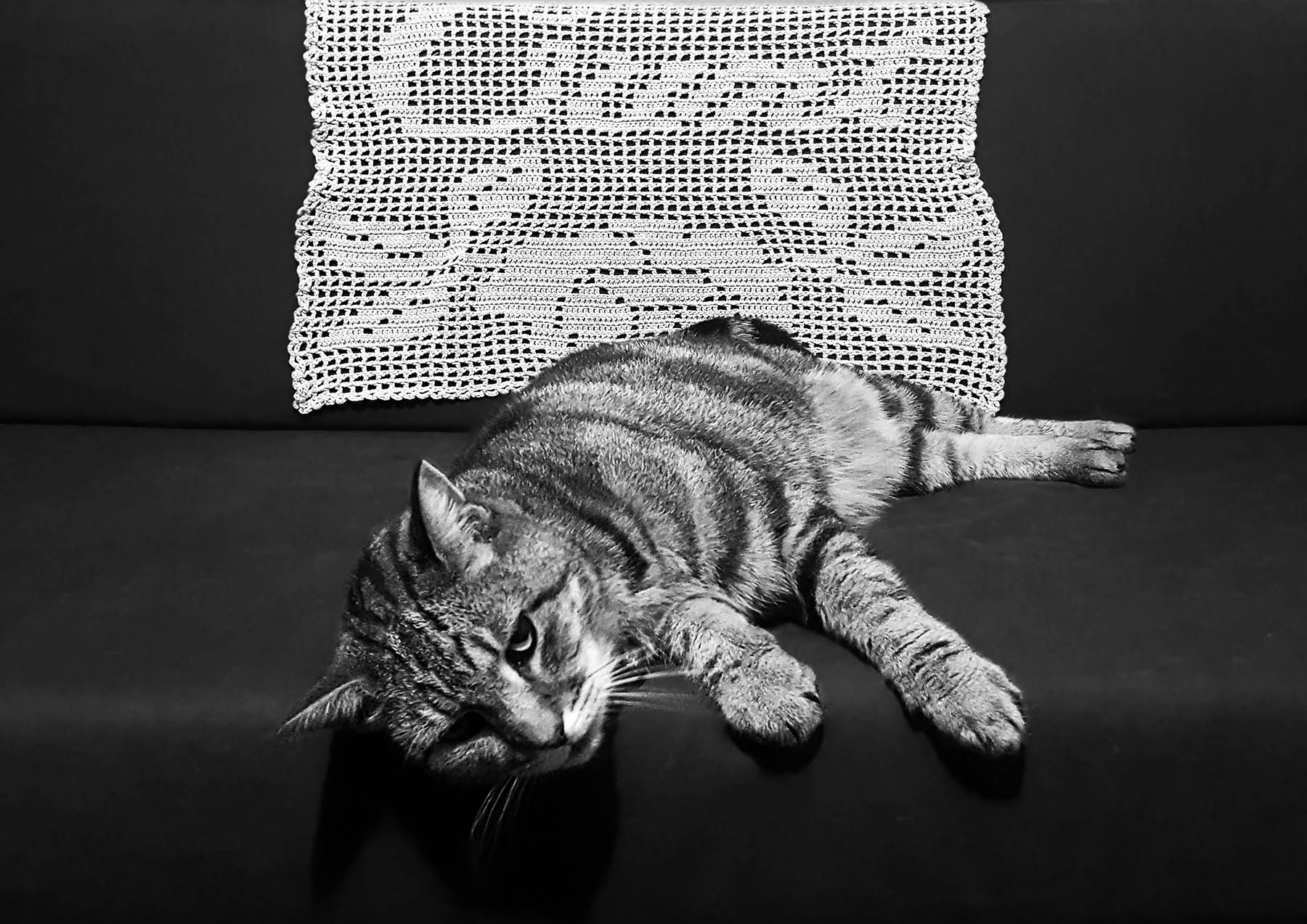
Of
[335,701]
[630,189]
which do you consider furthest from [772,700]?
[630,189]

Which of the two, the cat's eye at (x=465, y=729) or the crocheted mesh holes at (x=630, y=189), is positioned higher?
the crocheted mesh holes at (x=630, y=189)

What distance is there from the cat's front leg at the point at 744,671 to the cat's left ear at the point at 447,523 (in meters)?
0.23

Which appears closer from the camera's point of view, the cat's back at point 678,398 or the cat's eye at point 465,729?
the cat's eye at point 465,729

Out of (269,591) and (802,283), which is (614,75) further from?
(269,591)

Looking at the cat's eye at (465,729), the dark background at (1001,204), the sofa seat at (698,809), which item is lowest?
the sofa seat at (698,809)

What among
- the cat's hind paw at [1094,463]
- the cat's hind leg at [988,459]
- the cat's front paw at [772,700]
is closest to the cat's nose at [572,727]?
the cat's front paw at [772,700]

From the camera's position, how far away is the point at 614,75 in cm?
148

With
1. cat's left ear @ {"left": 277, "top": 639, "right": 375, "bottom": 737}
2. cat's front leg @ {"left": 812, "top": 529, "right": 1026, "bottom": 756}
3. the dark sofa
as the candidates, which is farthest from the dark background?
cat's left ear @ {"left": 277, "top": 639, "right": 375, "bottom": 737}

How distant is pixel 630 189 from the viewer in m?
1.48

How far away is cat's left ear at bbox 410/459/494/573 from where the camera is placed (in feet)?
2.71

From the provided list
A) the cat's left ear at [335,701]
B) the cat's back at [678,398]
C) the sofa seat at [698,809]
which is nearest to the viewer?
the cat's left ear at [335,701]

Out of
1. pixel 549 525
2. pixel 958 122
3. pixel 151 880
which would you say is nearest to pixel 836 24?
pixel 958 122

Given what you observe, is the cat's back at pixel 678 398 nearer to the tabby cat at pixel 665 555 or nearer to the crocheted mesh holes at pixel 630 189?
the tabby cat at pixel 665 555

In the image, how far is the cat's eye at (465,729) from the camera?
843mm
